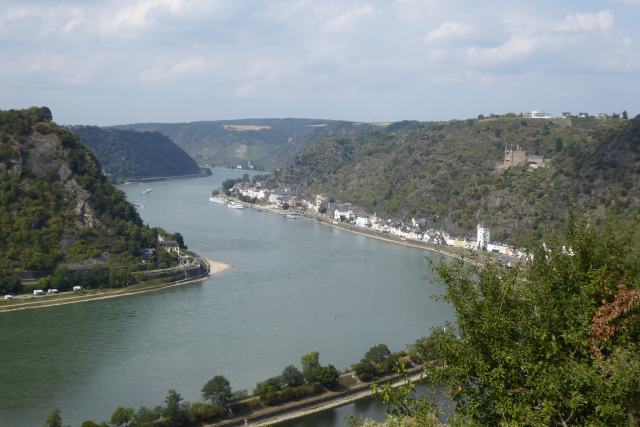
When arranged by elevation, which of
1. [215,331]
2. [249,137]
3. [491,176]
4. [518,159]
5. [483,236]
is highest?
[249,137]

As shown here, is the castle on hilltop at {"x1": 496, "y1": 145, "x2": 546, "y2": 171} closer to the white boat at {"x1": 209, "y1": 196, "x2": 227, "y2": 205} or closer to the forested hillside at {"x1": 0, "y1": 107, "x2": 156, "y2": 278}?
the white boat at {"x1": 209, "y1": 196, "x2": 227, "y2": 205}

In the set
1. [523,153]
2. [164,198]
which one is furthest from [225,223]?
[523,153]

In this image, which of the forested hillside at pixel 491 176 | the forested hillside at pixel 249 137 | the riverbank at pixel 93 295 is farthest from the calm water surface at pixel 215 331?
the forested hillside at pixel 249 137

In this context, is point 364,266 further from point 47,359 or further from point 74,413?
point 74,413

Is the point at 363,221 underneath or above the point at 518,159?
underneath

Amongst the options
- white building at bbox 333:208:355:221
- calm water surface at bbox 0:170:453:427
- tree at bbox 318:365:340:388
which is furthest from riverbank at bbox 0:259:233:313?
white building at bbox 333:208:355:221

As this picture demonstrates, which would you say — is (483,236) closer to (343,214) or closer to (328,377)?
(343,214)

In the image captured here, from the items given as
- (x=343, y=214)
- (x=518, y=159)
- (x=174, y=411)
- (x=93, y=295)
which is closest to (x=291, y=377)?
(x=174, y=411)
